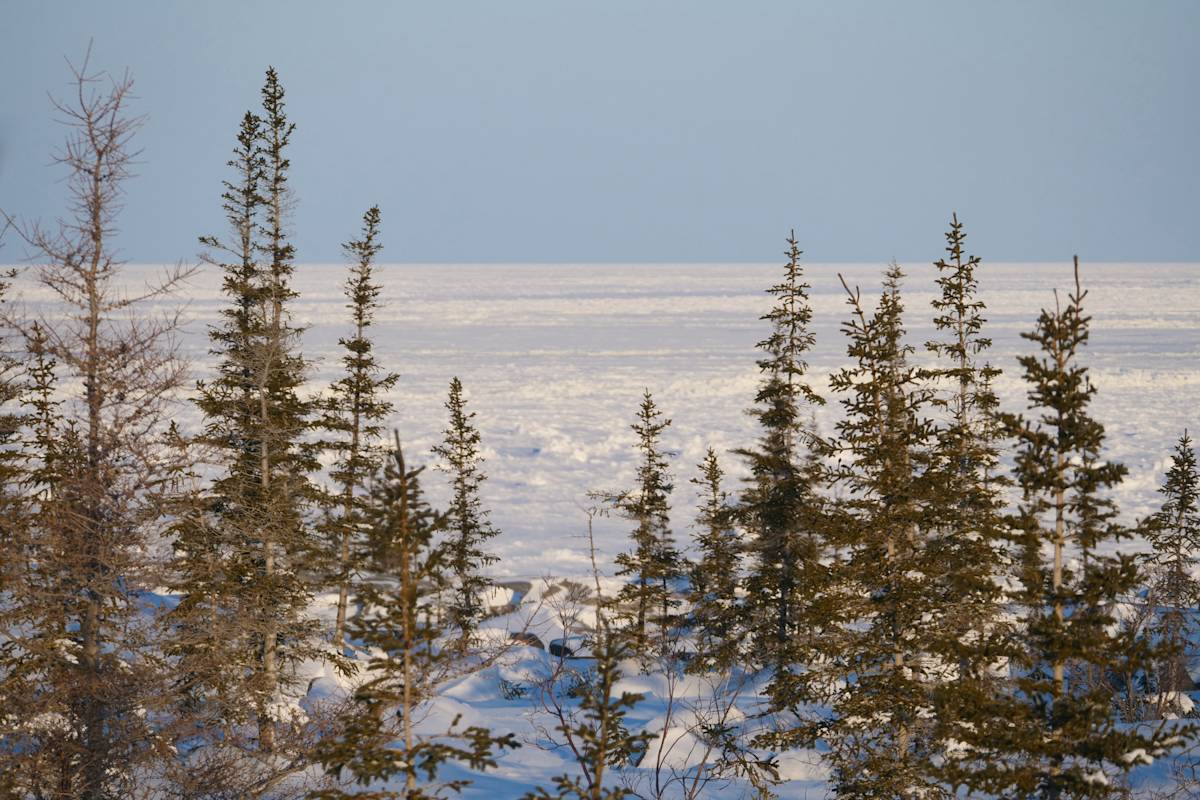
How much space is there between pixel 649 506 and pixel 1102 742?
20010 millimetres

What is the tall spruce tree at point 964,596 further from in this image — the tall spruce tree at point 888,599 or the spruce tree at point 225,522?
the spruce tree at point 225,522

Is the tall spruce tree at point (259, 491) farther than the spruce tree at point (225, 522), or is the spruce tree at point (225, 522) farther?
the tall spruce tree at point (259, 491)

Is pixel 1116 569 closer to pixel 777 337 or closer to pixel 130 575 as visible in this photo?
pixel 130 575

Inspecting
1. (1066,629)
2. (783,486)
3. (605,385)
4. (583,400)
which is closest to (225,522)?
(783,486)

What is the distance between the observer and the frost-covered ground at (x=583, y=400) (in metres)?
29.4

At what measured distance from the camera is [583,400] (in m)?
87.7

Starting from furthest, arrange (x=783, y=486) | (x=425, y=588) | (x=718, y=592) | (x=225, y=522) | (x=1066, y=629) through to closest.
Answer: (x=718, y=592) → (x=783, y=486) → (x=225, y=522) → (x=425, y=588) → (x=1066, y=629)

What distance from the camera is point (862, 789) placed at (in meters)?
13.4

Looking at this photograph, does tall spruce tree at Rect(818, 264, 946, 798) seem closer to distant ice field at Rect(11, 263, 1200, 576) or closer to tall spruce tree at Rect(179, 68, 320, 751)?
tall spruce tree at Rect(179, 68, 320, 751)

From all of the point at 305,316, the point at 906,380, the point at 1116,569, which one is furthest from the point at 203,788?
the point at 305,316

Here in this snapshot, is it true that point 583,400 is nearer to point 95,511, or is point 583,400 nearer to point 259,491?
point 259,491

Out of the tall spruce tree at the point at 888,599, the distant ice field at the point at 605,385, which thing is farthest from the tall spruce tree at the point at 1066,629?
the distant ice field at the point at 605,385

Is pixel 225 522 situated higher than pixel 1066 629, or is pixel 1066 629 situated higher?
pixel 1066 629

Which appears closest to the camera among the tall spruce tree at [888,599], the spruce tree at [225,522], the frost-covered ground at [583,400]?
the tall spruce tree at [888,599]
